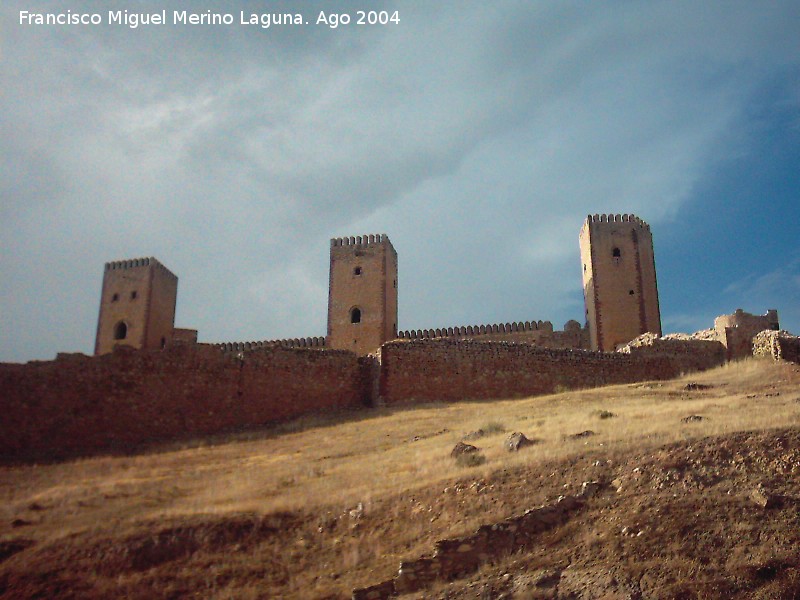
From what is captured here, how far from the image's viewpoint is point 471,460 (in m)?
10.3

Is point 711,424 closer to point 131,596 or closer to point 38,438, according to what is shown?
point 131,596

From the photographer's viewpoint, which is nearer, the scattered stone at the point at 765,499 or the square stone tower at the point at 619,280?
the scattered stone at the point at 765,499

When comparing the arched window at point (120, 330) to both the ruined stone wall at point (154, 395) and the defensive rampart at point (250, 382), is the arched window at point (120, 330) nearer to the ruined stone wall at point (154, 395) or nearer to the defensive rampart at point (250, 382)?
the defensive rampart at point (250, 382)

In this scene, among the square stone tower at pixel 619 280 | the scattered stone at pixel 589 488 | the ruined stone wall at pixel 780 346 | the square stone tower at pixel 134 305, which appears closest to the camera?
the scattered stone at pixel 589 488

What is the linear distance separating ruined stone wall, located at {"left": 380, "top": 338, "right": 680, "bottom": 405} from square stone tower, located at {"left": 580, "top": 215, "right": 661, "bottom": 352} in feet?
34.1

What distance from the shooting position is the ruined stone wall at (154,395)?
1590cm

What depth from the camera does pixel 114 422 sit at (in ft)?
54.1

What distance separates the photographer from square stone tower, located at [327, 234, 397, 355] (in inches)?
1339

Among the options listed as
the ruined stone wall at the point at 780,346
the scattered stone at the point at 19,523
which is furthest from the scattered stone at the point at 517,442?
the ruined stone wall at the point at 780,346

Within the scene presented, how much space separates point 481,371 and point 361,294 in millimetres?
15497

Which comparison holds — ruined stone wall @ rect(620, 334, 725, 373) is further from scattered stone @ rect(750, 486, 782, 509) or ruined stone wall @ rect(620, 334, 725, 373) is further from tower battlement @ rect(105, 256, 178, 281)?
tower battlement @ rect(105, 256, 178, 281)

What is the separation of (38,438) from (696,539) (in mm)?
13170

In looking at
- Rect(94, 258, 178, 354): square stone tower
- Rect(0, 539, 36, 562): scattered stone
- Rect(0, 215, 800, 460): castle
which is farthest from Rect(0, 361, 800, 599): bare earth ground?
Rect(94, 258, 178, 354): square stone tower

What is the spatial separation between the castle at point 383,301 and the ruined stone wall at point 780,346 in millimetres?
10067
